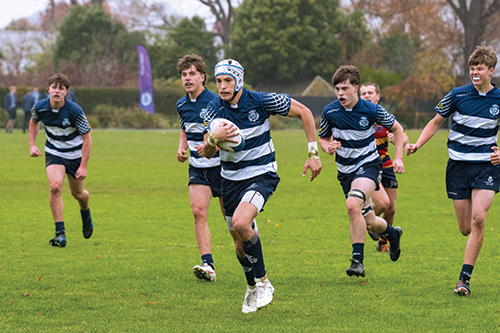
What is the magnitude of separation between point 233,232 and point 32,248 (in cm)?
383

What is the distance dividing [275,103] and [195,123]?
169 centimetres

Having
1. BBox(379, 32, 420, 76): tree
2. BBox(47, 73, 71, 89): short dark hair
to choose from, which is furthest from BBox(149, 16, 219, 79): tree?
BBox(47, 73, 71, 89): short dark hair

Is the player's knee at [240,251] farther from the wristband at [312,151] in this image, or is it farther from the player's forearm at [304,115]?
the player's forearm at [304,115]

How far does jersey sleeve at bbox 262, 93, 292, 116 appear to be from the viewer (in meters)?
5.85

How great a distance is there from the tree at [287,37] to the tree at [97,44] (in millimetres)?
8585

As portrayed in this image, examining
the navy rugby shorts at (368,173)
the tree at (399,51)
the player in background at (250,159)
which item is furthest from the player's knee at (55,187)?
the tree at (399,51)

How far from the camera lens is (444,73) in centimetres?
5494

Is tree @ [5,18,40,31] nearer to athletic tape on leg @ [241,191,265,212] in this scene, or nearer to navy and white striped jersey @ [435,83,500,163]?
navy and white striped jersey @ [435,83,500,163]

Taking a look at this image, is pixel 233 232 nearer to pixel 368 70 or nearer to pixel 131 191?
pixel 131 191

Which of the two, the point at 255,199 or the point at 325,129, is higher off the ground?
the point at 325,129

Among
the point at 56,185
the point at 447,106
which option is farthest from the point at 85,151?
the point at 447,106

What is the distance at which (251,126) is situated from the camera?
586cm

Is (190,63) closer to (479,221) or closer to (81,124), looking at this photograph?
(81,124)

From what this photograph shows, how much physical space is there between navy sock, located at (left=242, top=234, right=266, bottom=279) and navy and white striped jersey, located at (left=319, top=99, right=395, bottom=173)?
187 cm
